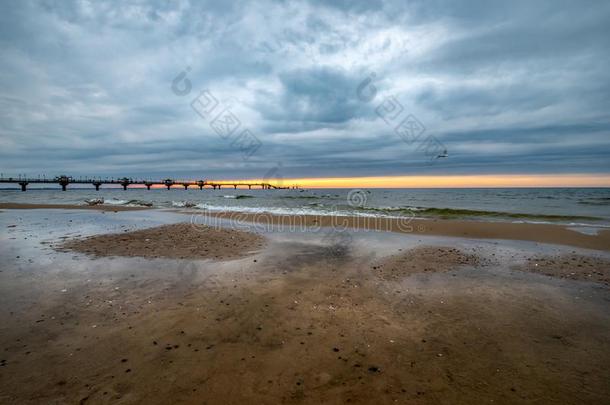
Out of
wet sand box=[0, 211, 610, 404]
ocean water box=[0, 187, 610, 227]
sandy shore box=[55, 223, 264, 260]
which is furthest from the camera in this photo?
ocean water box=[0, 187, 610, 227]

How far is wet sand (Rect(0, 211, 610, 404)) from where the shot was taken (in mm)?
3457

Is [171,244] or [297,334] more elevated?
[171,244]

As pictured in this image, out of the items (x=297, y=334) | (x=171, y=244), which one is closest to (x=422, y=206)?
(x=171, y=244)

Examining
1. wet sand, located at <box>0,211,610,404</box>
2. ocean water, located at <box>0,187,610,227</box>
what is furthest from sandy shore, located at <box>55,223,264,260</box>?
ocean water, located at <box>0,187,610,227</box>

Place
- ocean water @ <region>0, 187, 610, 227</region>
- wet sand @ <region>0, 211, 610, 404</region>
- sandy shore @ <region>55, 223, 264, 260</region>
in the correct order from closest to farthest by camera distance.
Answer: wet sand @ <region>0, 211, 610, 404</region>, sandy shore @ <region>55, 223, 264, 260</region>, ocean water @ <region>0, 187, 610, 227</region>

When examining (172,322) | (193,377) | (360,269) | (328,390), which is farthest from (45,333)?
(360,269)

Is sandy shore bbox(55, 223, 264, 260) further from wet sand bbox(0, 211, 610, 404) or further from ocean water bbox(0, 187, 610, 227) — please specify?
ocean water bbox(0, 187, 610, 227)

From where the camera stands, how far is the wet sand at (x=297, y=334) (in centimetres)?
346

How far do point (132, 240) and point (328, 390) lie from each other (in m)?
11.4

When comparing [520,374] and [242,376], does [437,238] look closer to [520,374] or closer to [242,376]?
[520,374]

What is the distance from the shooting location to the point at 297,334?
4.72m

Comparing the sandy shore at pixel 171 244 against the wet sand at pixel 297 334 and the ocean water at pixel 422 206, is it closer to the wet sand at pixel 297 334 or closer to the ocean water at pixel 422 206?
the wet sand at pixel 297 334

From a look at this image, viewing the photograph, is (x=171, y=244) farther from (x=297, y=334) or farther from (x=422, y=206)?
(x=422, y=206)

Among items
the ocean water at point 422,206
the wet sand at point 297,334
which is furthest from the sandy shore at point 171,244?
the ocean water at point 422,206
